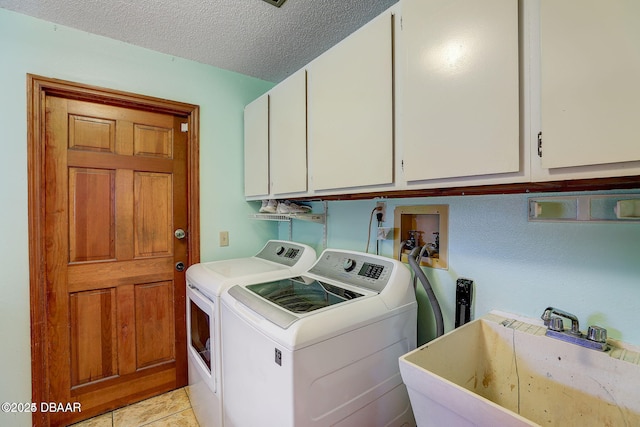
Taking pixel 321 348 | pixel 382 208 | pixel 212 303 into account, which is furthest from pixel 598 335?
pixel 212 303

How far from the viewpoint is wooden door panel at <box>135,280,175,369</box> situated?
202cm

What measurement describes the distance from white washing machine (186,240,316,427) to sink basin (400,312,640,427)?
966 mm

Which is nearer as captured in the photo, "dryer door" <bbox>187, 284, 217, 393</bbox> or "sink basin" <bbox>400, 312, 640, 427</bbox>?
"sink basin" <bbox>400, 312, 640, 427</bbox>

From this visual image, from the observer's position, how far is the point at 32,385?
165cm

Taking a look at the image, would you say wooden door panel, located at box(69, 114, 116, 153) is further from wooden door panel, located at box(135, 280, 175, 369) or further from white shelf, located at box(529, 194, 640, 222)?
white shelf, located at box(529, 194, 640, 222)

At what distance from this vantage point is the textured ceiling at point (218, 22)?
1.52 m

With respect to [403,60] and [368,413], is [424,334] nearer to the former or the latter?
[368,413]

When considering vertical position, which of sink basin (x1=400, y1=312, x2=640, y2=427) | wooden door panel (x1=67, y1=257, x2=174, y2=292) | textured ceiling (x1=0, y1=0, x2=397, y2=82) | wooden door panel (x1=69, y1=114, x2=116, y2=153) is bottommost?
sink basin (x1=400, y1=312, x2=640, y2=427)

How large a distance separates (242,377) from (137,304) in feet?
4.16

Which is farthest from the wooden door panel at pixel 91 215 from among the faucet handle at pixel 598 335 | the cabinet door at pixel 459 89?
the faucet handle at pixel 598 335

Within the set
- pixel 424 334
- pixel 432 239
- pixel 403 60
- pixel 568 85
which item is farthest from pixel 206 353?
pixel 568 85

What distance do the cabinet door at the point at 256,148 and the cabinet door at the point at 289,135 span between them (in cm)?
7

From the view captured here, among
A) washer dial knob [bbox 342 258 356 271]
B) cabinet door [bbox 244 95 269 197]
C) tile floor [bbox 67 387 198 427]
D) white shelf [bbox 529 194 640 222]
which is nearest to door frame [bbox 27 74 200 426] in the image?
tile floor [bbox 67 387 198 427]

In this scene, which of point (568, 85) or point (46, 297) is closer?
point (568, 85)
